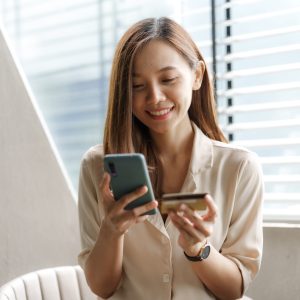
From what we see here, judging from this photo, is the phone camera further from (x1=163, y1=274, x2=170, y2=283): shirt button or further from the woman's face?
(x1=163, y1=274, x2=170, y2=283): shirt button

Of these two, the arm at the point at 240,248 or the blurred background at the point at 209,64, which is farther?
the blurred background at the point at 209,64

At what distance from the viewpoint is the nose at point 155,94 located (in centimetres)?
134

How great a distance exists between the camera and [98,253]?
4.48ft

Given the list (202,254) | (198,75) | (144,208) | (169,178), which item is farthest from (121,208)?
(198,75)

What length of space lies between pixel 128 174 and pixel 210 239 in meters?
0.43

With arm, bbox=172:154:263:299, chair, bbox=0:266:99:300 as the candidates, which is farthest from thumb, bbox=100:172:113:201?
chair, bbox=0:266:99:300

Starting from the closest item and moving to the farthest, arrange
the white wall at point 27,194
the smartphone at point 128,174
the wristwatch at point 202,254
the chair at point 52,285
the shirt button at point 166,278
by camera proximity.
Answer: the smartphone at point 128,174 < the wristwatch at point 202,254 < the shirt button at point 166,278 < the chair at point 52,285 < the white wall at point 27,194

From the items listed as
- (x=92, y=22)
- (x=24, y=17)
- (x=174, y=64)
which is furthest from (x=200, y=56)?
(x=24, y=17)

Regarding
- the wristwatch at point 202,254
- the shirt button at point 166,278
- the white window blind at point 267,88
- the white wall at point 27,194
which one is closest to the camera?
the wristwatch at point 202,254

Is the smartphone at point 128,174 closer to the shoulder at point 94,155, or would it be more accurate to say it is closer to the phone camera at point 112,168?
the phone camera at point 112,168

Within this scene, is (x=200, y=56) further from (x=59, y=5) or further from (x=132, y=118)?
(x=59, y=5)

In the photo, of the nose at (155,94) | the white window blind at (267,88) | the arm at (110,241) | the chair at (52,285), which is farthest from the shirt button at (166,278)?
the white window blind at (267,88)

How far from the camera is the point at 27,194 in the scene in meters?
2.27

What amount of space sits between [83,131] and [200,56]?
3.72 feet
